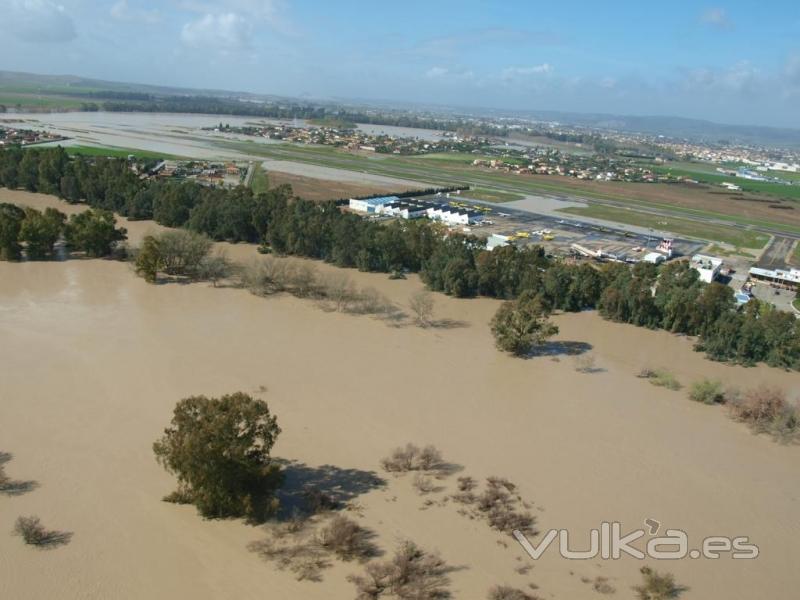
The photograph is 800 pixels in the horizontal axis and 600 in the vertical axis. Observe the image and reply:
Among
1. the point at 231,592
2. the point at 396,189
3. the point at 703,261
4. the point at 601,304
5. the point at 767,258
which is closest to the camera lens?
the point at 231,592

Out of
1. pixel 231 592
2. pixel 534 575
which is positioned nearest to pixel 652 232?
pixel 534 575

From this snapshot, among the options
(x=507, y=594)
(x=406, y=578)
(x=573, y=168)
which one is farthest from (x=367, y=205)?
(x=573, y=168)

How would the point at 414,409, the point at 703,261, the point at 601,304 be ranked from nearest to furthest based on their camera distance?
the point at 414,409, the point at 601,304, the point at 703,261

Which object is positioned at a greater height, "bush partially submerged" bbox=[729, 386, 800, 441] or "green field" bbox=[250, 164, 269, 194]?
"green field" bbox=[250, 164, 269, 194]

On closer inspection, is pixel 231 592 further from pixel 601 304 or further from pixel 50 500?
pixel 601 304

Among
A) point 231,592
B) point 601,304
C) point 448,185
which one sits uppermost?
point 448,185

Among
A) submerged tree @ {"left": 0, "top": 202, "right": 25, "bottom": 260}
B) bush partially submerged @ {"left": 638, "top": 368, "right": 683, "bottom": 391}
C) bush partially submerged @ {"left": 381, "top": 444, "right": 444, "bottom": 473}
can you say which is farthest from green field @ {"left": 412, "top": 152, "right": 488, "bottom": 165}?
bush partially submerged @ {"left": 381, "top": 444, "right": 444, "bottom": 473}

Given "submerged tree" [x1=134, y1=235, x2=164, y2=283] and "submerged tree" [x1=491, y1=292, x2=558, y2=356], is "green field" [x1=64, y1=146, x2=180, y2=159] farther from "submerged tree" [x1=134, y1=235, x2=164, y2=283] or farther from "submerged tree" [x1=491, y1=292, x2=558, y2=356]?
"submerged tree" [x1=491, y1=292, x2=558, y2=356]

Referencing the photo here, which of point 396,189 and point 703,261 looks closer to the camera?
point 703,261
